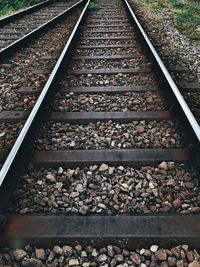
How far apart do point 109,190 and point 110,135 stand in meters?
0.89

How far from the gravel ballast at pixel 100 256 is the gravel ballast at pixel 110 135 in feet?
4.08

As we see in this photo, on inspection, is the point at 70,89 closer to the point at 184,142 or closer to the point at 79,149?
the point at 79,149

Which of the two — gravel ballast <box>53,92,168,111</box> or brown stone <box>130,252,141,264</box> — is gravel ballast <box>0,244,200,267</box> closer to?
brown stone <box>130,252,141,264</box>

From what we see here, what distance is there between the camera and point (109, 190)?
2682 millimetres

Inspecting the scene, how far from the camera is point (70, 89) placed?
465 cm

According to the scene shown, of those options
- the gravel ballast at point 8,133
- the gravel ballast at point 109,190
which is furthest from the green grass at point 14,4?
the gravel ballast at point 109,190

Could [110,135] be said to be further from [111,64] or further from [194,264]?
[111,64]

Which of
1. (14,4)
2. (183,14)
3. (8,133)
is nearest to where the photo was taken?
(8,133)

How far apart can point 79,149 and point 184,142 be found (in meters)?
1.00

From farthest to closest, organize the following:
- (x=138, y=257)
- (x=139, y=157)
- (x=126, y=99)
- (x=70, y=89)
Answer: (x=70, y=89) < (x=126, y=99) < (x=139, y=157) < (x=138, y=257)

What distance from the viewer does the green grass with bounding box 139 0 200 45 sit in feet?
28.2

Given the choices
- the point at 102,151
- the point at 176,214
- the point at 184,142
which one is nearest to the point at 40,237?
the point at 176,214

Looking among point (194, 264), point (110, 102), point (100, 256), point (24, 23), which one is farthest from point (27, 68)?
point (24, 23)

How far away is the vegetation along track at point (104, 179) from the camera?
2.19 metres
